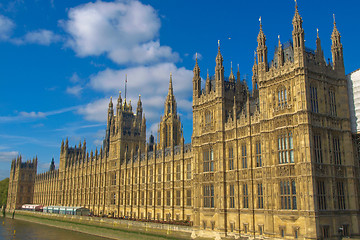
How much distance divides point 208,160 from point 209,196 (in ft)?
17.2

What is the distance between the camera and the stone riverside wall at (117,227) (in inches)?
2164

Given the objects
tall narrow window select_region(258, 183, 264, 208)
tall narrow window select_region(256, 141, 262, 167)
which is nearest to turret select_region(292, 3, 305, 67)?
tall narrow window select_region(256, 141, 262, 167)

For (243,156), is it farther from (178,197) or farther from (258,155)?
(178,197)

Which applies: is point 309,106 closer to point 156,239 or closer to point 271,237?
point 271,237

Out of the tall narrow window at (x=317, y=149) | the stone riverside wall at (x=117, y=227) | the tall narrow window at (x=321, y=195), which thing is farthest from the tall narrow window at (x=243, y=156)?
the stone riverside wall at (x=117, y=227)

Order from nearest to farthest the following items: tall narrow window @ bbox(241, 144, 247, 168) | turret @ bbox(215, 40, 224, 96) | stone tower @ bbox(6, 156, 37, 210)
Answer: tall narrow window @ bbox(241, 144, 247, 168) → turret @ bbox(215, 40, 224, 96) → stone tower @ bbox(6, 156, 37, 210)

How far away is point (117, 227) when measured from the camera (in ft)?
236

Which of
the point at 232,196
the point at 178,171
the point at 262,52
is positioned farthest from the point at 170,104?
the point at 262,52

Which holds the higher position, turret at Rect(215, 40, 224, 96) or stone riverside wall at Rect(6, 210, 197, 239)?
turret at Rect(215, 40, 224, 96)

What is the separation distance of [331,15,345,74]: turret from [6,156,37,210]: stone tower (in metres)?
159

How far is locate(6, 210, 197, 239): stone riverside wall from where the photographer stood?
2164 inches

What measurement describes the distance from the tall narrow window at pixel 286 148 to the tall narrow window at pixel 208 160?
12590mm

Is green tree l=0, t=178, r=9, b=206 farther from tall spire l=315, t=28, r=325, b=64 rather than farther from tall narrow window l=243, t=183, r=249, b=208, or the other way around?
tall spire l=315, t=28, r=325, b=64

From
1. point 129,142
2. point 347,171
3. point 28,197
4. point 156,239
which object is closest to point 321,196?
point 347,171
